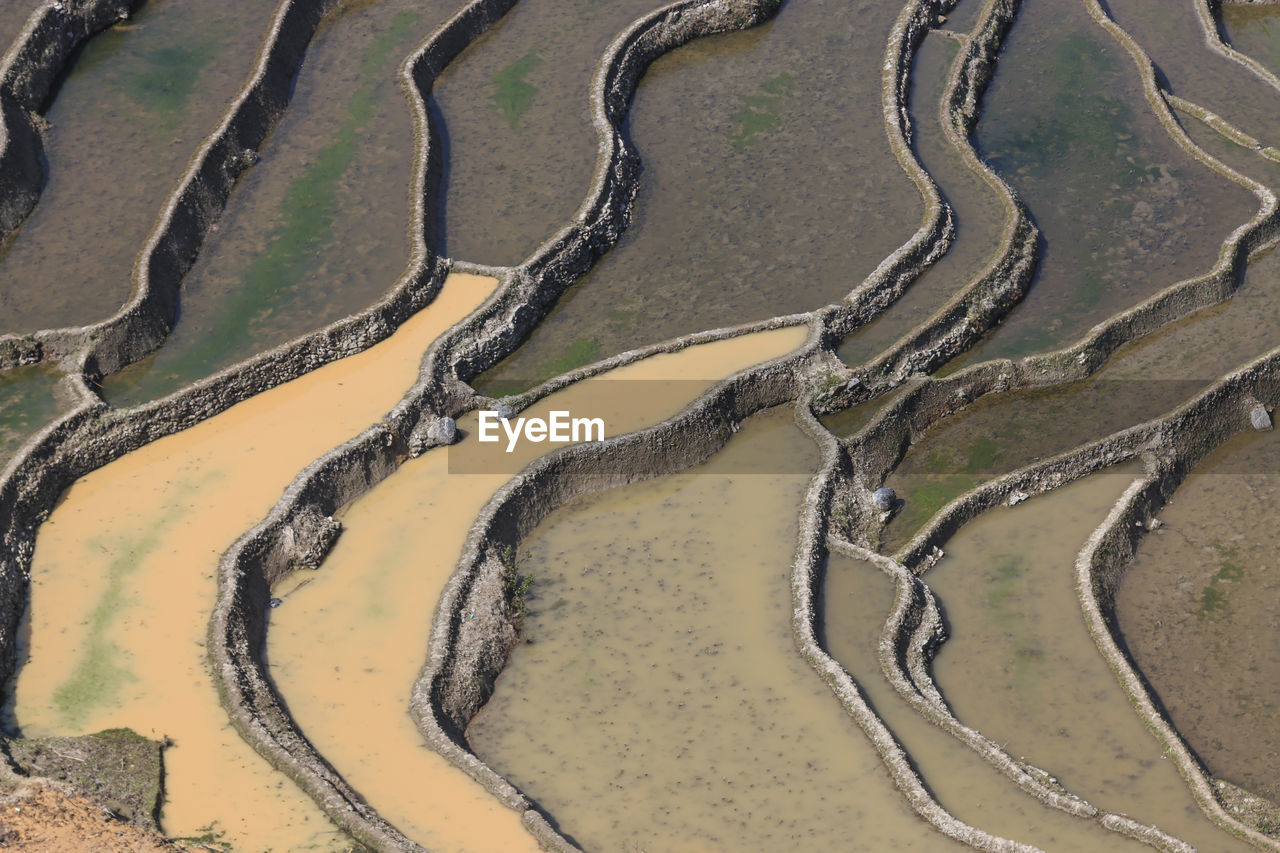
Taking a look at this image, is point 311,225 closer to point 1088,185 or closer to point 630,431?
point 630,431

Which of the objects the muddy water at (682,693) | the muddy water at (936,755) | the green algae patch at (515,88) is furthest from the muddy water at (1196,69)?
the muddy water at (936,755)

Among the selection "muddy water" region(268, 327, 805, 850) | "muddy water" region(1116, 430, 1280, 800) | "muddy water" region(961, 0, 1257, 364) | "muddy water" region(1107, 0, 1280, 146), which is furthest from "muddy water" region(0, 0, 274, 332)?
"muddy water" region(1107, 0, 1280, 146)

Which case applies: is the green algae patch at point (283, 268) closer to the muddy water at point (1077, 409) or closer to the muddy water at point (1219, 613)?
the muddy water at point (1077, 409)

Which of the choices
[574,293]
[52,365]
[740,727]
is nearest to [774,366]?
[574,293]

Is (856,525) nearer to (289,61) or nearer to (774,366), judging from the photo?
(774,366)

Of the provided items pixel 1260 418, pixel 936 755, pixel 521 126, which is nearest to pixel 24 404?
pixel 521 126

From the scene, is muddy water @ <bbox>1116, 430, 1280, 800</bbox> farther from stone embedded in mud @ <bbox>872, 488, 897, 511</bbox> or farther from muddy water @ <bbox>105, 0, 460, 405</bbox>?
muddy water @ <bbox>105, 0, 460, 405</bbox>
